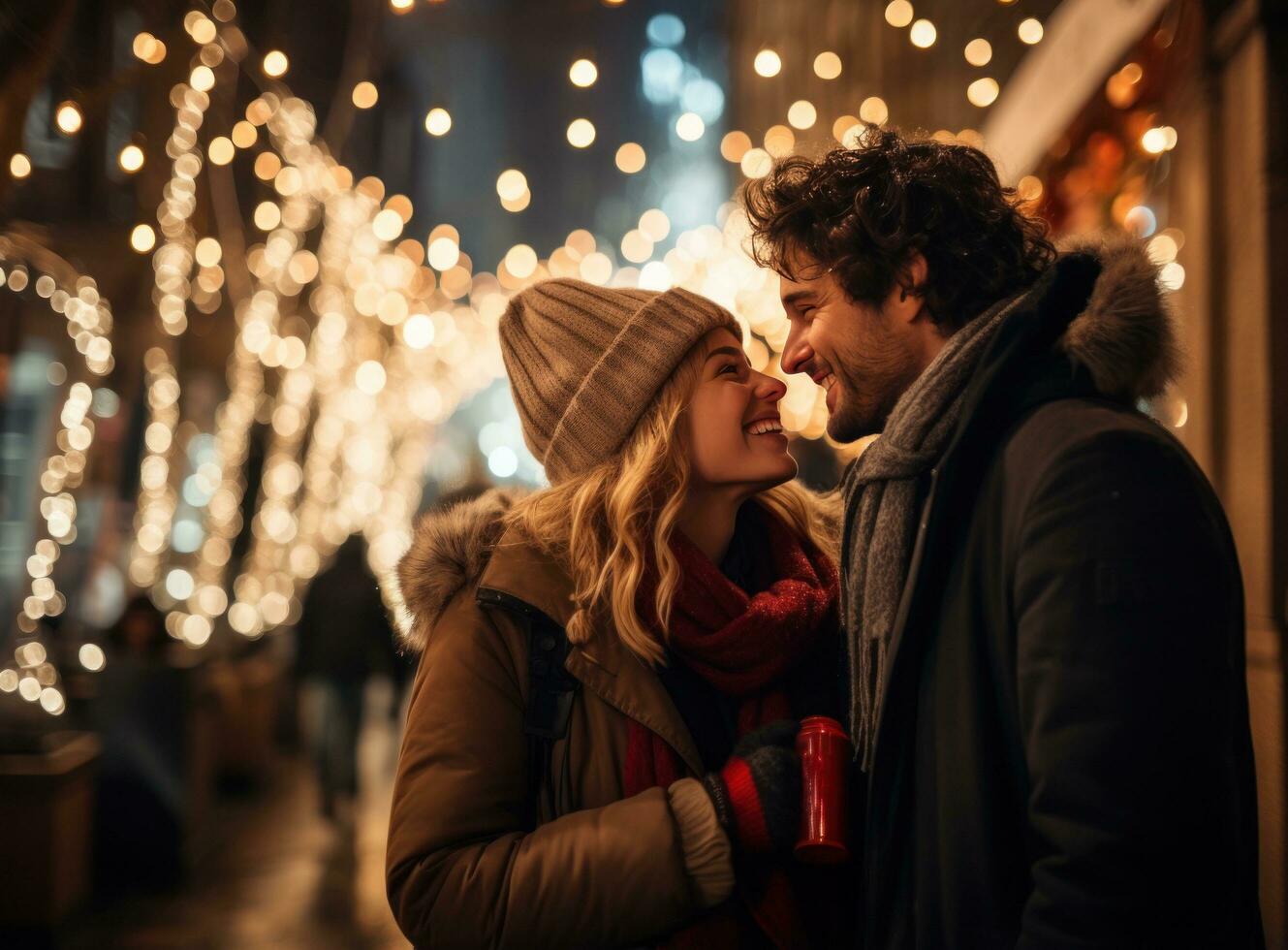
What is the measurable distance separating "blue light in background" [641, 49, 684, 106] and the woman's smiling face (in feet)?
34.8

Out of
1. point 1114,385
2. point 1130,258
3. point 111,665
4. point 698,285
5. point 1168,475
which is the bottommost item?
point 111,665

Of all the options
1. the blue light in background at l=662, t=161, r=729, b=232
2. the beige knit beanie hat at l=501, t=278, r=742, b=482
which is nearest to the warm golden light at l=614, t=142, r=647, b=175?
the beige knit beanie hat at l=501, t=278, r=742, b=482

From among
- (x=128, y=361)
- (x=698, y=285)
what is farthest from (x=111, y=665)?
(x=698, y=285)

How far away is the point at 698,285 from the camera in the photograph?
1152 cm

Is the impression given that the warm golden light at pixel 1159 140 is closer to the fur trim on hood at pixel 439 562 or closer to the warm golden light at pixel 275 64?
the fur trim on hood at pixel 439 562

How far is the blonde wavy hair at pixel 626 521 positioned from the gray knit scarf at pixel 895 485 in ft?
1.50

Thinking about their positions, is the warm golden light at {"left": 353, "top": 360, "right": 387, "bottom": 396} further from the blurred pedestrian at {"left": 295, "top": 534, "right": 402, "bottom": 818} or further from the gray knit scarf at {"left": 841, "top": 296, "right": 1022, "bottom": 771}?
the gray knit scarf at {"left": 841, "top": 296, "right": 1022, "bottom": 771}

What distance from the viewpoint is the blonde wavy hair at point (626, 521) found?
229cm

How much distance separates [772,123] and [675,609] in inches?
636

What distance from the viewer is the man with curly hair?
1503 millimetres

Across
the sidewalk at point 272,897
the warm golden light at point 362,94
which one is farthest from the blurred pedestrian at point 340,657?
the warm golden light at point 362,94

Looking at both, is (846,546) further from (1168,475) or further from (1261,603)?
(1261,603)

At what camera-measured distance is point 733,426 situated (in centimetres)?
263

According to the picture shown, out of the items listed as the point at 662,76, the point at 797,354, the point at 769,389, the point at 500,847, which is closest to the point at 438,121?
the point at 769,389
